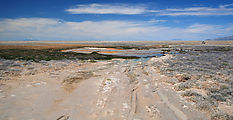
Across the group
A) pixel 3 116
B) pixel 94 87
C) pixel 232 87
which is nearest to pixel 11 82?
pixel 3 116

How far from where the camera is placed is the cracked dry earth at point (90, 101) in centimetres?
654

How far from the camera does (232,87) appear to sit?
9.86 metres

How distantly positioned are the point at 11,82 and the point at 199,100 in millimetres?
12228

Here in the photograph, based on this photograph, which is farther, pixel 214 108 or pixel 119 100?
pixel 119 100

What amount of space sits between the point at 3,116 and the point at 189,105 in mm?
8548

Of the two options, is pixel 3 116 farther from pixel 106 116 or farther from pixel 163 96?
pixel 163 96

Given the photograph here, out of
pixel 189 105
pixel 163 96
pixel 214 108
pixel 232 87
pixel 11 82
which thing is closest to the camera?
pixel 214 108

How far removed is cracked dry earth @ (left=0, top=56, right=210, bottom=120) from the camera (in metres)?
6.54

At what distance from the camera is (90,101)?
7.96 meters

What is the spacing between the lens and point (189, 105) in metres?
7.64

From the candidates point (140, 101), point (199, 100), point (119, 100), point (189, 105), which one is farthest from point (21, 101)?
point (199, 100)

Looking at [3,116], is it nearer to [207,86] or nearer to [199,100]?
[199,100]

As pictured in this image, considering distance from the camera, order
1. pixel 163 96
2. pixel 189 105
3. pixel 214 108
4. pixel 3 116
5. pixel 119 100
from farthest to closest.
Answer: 1. pixel 163 96
2. pixel 119 100
3. pixel 189 105
4. pixel 214 108
5. pixel 3 116

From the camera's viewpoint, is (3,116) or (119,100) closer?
(3,116)
